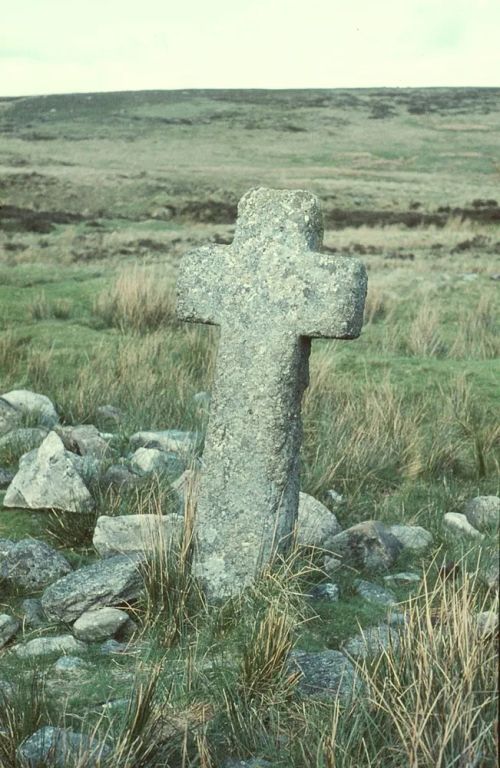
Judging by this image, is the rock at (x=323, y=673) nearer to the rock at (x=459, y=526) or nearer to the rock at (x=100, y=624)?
the rock at (x=100, y=624)

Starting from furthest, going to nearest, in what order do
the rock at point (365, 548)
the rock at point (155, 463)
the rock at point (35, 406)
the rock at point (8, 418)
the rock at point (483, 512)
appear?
the rock at point (35, 406) → the rock at point (8, 418) → the rock at point (155, 463) → the rock at point (483, 512) → the rock at point (365, 548)

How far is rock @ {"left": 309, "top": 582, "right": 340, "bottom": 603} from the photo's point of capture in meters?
4.55

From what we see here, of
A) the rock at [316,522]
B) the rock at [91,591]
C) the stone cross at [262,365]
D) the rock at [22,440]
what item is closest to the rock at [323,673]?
the stone cross at [262,365]

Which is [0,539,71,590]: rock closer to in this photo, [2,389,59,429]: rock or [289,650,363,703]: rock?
[289,650,363,703]: rock

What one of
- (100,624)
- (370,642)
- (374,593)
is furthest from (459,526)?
(100,624)

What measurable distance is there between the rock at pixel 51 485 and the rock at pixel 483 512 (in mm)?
2196

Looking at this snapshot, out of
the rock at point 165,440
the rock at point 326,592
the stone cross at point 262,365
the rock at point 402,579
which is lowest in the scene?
the rock at point 165,440

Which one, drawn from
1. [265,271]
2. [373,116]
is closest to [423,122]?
[373,116]

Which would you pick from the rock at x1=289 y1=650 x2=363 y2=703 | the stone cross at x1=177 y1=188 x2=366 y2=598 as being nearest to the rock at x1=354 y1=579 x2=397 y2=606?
the stone cross at x1=177 y1=188 x2=366 y2=598

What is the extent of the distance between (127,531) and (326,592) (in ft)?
3.44

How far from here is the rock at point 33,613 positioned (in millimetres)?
4375

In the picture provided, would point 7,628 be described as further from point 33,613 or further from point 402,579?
point 402,579

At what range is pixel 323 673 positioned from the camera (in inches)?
144

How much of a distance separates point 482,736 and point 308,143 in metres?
71.7
